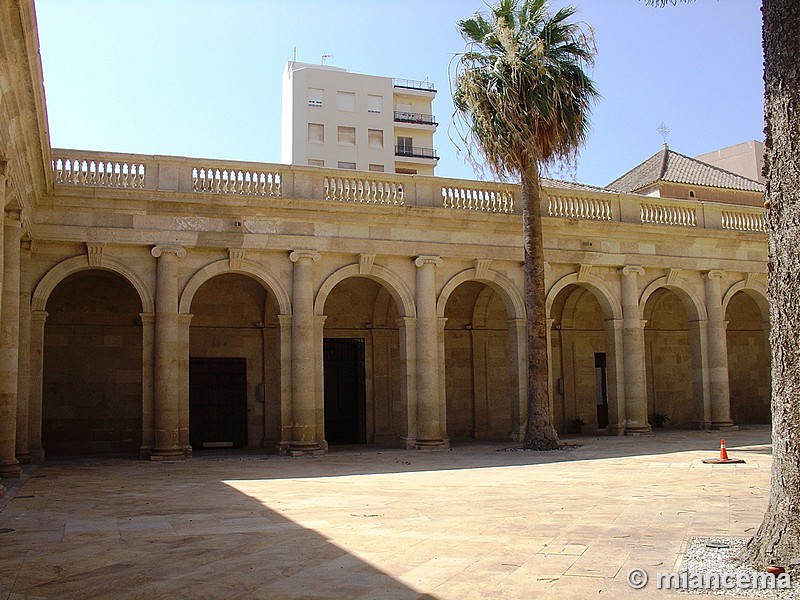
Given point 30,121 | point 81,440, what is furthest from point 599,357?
point 30,121

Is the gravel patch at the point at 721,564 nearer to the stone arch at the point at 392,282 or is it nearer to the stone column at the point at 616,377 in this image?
the stone arch at the point at 392,282

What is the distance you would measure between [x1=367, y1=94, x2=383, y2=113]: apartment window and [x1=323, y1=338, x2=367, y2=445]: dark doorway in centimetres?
3449

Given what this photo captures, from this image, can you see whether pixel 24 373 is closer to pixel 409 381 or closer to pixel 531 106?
pixel 409 381

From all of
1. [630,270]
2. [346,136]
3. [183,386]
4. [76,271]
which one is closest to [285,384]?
[183,386]

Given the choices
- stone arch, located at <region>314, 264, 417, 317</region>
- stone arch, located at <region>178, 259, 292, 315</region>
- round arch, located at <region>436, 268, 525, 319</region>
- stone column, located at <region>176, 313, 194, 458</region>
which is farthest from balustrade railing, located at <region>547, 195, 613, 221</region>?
stone column, located at <region>176, 313, 194, 458</region>

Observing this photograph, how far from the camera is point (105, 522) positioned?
8.99 metres

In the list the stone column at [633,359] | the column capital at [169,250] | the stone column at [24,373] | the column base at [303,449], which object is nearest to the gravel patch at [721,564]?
the column base at [303,449]

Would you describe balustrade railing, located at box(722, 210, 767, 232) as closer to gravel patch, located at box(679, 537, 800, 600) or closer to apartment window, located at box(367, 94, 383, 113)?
gravel patch, located at box(679, 537, 800, 600)

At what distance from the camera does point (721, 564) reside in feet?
20.6

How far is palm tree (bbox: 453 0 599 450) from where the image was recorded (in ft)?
60.4

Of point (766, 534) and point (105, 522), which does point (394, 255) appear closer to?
point (105, 522)

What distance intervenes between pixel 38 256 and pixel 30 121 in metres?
4.76

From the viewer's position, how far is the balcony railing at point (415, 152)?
2213 inches

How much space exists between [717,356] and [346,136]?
35103 millimetres
